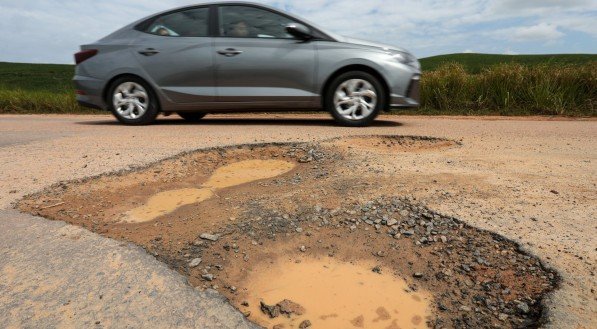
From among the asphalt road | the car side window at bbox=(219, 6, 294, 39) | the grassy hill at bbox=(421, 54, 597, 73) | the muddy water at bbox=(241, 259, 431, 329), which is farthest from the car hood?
the grassy hill at bbox=(421, 54, 597, 73)

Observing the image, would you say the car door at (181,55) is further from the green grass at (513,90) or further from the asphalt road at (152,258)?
the green grass at (513,90)

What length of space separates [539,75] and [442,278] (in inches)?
358

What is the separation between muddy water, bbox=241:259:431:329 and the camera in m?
1.79

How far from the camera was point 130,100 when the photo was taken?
650 centimetres

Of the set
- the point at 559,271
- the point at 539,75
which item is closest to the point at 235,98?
the point at 559,271

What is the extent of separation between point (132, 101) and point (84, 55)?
96cm

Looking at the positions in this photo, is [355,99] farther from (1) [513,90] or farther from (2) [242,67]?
(1) [513,90]

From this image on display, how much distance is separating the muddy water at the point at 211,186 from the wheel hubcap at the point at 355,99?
2233 millimetres

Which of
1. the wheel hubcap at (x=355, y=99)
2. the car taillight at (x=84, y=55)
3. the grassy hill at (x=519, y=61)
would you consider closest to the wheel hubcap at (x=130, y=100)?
the car taillight at (x=84, y=55)

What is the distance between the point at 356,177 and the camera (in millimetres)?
3338

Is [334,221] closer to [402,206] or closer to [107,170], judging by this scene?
[402,206]

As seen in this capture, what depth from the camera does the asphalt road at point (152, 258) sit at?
1.71 meters

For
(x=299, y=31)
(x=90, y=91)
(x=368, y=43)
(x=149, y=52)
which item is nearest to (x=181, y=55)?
(x=149, y=52)

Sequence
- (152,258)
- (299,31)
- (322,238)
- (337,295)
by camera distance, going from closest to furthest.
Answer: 1. (337,295)
2. (152,258)
3. (322,238)
4. (299,31)
